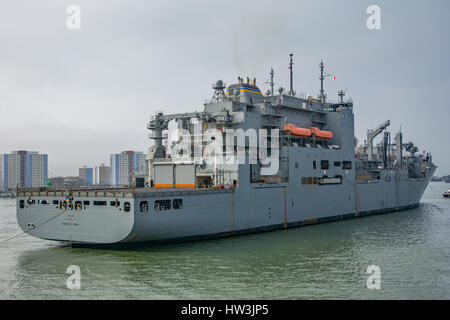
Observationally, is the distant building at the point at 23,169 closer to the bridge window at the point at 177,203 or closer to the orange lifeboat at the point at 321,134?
the orange lifeboat at the point at 321,134

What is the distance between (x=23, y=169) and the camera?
405ft

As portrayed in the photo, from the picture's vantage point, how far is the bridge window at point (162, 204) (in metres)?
22.1

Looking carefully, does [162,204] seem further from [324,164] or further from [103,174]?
[103,174]

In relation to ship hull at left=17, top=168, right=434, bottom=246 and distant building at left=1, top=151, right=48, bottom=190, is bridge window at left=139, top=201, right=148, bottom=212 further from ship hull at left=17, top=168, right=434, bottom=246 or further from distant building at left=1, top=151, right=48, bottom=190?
distant building at left=1, top=151, right=48, bottom=190

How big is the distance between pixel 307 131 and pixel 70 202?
761 inches

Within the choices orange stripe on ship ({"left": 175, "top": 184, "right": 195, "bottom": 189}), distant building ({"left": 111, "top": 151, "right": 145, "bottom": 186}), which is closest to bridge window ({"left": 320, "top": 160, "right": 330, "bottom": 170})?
orange stripe on ship ({"left": 175, "top": 184, "right": 195, "bottom": 189})

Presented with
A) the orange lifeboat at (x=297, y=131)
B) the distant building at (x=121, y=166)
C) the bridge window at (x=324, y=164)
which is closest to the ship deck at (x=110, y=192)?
the orange lifeboat at (x=297, y=131)

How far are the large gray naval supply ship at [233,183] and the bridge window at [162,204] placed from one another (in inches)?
2.1

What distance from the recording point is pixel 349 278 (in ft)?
55.7

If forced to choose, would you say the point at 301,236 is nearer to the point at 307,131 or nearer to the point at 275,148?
the point at 275,148

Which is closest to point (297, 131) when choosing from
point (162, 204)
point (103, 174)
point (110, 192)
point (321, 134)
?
point (321, 134)

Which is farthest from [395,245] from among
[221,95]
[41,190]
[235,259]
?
[41,190]

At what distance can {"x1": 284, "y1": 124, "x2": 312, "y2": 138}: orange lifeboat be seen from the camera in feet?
104

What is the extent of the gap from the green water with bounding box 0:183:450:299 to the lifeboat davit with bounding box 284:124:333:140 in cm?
852
